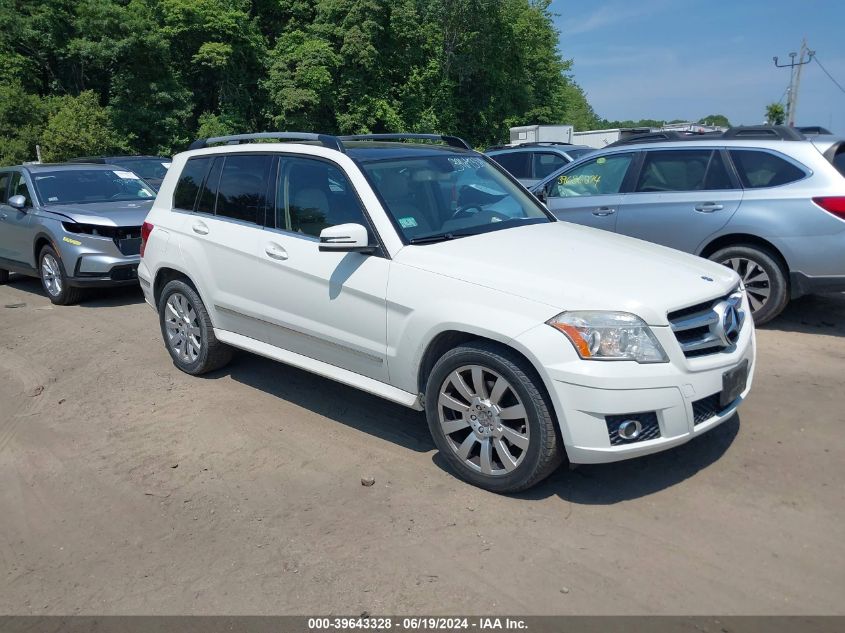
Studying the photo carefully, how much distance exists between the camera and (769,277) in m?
6.50

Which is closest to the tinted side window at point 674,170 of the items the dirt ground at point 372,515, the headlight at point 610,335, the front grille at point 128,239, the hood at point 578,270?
the dirt ground at point 372,515

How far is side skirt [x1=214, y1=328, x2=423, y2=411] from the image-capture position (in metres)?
4.24

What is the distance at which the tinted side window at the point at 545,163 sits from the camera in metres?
12.9

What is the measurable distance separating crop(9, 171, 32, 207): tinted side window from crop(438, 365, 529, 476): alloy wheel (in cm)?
757

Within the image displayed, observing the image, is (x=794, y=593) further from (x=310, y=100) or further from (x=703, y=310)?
(x=310, y=100)

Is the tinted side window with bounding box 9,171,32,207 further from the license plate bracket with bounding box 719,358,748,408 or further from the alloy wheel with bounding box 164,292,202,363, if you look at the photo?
the license plate bracket with bounding box 719,358,748,408

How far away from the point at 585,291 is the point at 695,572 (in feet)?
4.53

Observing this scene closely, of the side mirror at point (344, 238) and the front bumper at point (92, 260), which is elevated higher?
the side mirror at point (344, 238)

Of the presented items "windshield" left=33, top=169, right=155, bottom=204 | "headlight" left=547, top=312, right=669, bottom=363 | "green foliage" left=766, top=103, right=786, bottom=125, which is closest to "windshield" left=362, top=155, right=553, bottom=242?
"headlight" left=547, top=312, right=669, bottom=363

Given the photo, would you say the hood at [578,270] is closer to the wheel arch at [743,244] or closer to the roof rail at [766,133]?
the wheel arch at [743,244]

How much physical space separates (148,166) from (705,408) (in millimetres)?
14046

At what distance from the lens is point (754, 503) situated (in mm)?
3697

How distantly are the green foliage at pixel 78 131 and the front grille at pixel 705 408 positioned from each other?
92.1 feet

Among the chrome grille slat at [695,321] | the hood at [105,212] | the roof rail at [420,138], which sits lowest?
the chrome grille slat at [695,321]
